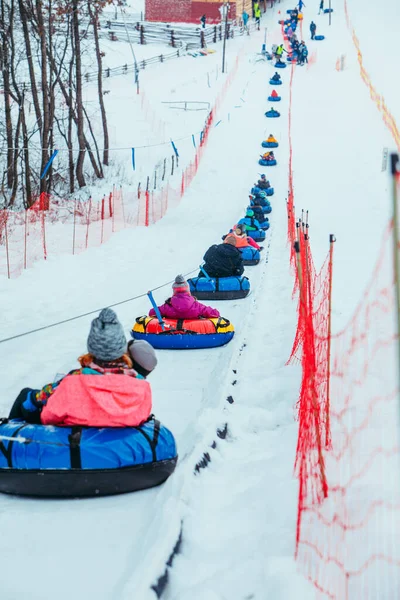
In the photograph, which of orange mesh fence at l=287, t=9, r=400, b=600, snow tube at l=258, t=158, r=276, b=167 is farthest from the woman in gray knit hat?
snow tube at l=258, t=158, r=276, b=167

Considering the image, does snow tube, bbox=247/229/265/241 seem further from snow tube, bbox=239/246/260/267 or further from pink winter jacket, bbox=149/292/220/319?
pink winter jacket, bbox=149/292/220/319

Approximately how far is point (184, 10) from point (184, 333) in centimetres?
5046

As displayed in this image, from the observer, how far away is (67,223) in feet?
57.8

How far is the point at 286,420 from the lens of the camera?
5.88 metres

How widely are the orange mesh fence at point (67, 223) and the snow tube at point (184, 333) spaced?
168 inches

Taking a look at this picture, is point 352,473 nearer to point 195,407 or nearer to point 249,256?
point 195,407

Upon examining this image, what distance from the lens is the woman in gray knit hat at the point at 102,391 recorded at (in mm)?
4707

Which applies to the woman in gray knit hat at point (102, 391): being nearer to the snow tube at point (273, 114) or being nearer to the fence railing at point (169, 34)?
the snow tube at point (273, 114)

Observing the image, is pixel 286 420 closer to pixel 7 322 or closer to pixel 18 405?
pixel 18 405

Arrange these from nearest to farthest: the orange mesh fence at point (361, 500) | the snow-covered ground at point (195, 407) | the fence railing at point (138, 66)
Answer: the orange mesh fence at point (361, 500), the snow-covered ground at point (195, 407), the fence railing at point (138, 66)

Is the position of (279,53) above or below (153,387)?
above

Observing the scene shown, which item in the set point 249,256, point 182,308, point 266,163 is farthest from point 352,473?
point 266,163

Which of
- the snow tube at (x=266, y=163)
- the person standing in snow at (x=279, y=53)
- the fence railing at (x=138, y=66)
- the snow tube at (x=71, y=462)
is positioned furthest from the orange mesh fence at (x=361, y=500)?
the person standing in snow at (x=279, y=53)

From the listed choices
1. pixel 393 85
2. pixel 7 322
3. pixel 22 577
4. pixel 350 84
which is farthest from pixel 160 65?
pixel 22 577
